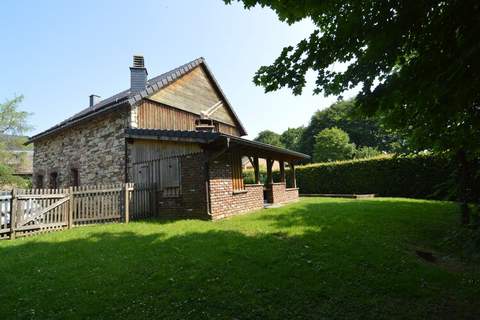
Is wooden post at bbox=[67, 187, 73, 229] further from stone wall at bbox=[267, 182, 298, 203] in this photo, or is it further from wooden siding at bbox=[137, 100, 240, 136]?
stone wall at bbox=[267, 182, 298, 203]

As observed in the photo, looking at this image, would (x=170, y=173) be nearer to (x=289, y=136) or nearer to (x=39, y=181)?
(x=39, y=181)

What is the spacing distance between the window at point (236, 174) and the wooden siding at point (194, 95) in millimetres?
5612

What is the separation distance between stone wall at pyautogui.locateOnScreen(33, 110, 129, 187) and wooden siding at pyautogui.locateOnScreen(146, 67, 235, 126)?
8.61ft

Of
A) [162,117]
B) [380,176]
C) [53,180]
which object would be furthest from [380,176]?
[53,180]

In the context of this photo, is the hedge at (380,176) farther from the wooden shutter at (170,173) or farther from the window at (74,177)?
the window at (74,177)

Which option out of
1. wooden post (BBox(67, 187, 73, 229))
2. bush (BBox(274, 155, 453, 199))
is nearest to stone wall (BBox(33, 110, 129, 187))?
wooden post (BBox(67, 187, 73, 229))

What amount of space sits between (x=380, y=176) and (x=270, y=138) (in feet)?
164

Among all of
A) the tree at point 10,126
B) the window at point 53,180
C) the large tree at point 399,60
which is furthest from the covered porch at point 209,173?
the tree at point 10,126

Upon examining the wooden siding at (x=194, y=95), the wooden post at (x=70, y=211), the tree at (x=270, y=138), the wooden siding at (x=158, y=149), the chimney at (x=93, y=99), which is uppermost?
the tree at (x=270, y=138)

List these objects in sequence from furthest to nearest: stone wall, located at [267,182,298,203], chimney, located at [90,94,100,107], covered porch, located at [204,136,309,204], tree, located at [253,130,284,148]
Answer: tree, located at [253,130,284,148] → chimney, located at [90,94,100,107] → stone wall, located at [267,182,298,203] → covered porch, located at [204,136,309,204]

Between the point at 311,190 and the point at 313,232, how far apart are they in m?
15.4

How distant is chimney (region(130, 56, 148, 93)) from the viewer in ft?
50.0

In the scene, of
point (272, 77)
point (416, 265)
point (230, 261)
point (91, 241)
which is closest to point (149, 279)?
point (230, 261)

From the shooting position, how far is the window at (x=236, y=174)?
11166 mm
